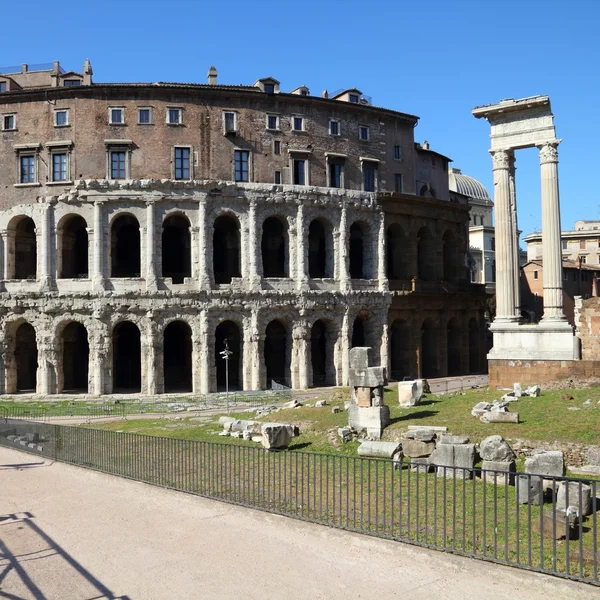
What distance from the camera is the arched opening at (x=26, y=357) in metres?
40.7

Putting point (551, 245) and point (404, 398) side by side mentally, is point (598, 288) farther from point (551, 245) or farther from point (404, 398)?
point (404, 398)

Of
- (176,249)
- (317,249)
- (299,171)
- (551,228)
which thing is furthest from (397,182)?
(551,228)

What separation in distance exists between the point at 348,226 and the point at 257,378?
1091cm

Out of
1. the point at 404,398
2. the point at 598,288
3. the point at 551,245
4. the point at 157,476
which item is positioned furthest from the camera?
the point at 598,288

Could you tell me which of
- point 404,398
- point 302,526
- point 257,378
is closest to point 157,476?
point 302,526

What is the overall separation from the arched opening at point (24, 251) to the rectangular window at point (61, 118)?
19.8 ft

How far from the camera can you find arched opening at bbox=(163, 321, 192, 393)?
42250mm

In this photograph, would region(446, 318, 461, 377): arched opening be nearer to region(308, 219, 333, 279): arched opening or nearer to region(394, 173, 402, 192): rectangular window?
region(394, 173, 402, 192): rectangular window

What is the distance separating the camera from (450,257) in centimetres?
4906

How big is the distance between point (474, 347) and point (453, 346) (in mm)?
2401

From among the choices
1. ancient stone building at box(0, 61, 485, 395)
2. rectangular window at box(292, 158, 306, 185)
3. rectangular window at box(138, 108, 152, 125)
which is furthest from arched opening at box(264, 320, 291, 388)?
rectangular window at box(138, 108, 152, 125)

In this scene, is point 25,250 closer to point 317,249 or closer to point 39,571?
point 317,249

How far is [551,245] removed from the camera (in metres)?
27.1

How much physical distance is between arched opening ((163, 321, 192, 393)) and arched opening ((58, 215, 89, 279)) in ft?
21.2
